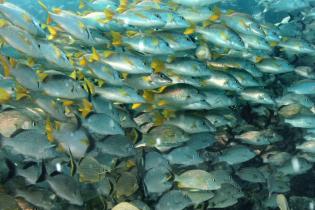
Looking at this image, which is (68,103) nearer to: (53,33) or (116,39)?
(116,39)

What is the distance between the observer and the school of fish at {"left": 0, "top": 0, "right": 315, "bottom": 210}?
13.1 feet

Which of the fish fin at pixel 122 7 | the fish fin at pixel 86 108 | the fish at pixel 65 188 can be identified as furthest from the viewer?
the fish fin at pixel 122 7

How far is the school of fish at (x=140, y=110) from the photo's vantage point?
3998 millimetres

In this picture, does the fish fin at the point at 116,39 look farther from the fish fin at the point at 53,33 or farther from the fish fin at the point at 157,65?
the fish fin at the point at 53,33

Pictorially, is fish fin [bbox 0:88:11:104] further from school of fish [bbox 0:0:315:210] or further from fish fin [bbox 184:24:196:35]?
fish fin [bbox 184:24:196:35]

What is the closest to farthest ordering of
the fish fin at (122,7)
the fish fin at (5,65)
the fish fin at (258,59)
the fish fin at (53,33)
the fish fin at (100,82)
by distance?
the fish fin at (5,65) < the fish fin at (100,82) < the fish fin at (53,33) < the fish fin at (122,7) < the fish fin at (258,59)

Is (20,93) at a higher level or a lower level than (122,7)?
lower

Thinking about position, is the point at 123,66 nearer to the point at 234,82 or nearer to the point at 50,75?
the point at 50,75

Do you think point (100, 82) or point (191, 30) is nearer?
point (100, 82)

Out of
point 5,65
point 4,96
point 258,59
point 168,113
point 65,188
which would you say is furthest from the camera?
point 258,59

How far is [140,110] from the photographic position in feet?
17.3

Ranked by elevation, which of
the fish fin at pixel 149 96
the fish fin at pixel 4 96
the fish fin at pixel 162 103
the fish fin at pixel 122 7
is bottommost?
the fish fin at pixel 162 103

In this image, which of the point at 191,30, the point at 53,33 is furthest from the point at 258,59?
the point at 53,33

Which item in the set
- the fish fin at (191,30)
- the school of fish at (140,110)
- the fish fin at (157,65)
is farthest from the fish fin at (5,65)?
the fish fin at (191,30)
